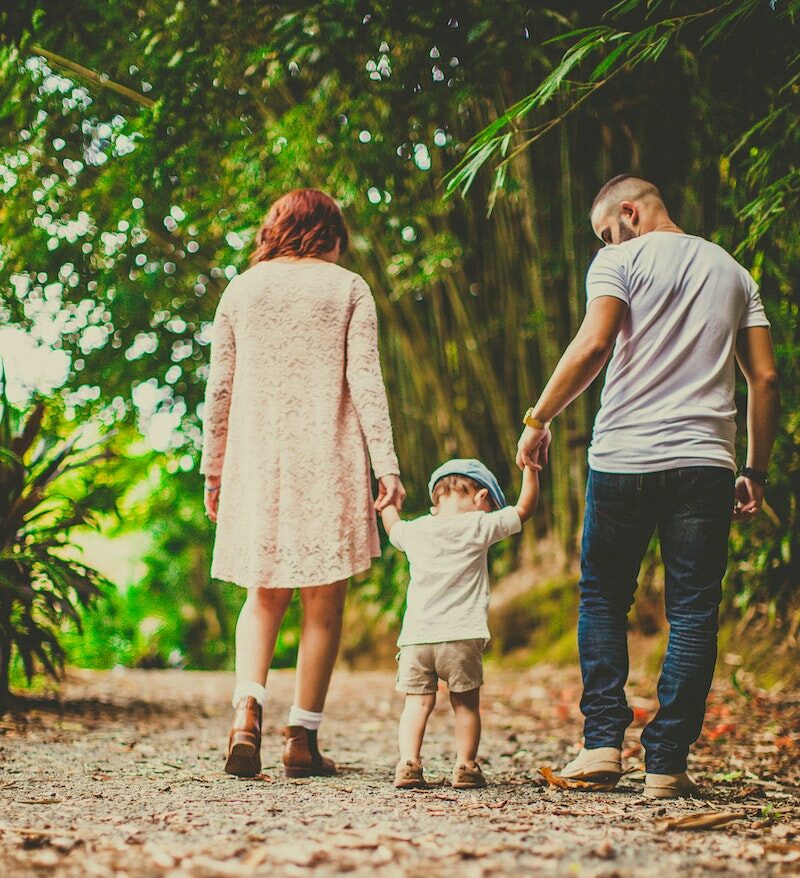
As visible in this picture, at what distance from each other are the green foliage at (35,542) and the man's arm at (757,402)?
8.05ft

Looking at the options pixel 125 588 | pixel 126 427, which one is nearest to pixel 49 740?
pixel 126 427

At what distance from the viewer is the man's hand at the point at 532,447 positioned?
2.46 meters

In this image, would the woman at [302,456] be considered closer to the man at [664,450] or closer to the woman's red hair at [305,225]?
the woman's red hair at [305,225]

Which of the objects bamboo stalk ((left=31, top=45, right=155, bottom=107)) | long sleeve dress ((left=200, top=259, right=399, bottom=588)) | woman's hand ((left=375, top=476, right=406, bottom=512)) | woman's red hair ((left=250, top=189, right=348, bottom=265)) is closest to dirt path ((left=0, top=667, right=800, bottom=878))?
long sleeve dress ((left=200, top=259, right=399, bottom=588))

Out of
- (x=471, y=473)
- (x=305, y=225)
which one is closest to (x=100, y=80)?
(x=305, y=225)

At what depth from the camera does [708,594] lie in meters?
2.33

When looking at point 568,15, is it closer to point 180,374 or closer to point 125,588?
point 180,374

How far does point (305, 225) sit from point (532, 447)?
0.97 m

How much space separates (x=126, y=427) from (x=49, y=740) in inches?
116

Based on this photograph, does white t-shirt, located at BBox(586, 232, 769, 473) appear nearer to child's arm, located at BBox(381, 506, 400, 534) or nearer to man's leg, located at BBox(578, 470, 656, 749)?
man's leg, located at BBox(578, 470, 656, 749)

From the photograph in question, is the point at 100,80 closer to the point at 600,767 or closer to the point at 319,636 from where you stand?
the point at 319,636

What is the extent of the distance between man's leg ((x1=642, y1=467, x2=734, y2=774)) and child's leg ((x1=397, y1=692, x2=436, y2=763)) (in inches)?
21.4

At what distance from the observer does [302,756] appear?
8.64 ft

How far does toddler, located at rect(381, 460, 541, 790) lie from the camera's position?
2398 mm
